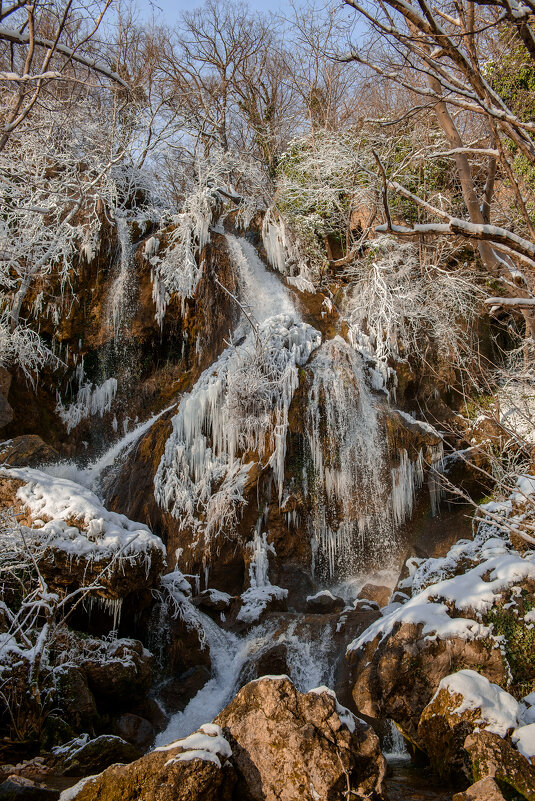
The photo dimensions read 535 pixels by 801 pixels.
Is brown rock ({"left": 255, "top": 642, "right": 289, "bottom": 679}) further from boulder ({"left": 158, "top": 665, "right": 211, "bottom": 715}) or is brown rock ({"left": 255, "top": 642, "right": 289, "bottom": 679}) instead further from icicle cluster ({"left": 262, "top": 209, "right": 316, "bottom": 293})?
icicle cluster ({"left": 262, "top": 209, "right": 316, "bottom": 293})

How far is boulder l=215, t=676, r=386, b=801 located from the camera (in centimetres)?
374

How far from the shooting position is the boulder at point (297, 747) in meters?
3.74

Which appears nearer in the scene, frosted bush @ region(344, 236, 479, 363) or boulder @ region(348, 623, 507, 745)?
boulder @ region(348, 623, 507, 745)

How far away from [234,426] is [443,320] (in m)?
5.04

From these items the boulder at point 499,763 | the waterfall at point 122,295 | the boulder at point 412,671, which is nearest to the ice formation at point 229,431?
the waterfall at point 122,295

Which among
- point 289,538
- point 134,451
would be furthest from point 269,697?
point 134,451

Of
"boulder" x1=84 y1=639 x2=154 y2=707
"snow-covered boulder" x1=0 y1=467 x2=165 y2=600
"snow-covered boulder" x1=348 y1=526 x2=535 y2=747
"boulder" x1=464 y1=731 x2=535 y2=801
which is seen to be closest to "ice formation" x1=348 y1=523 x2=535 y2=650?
"snow-covered boulder" x1=348 y1=526 x2=535 y2=747

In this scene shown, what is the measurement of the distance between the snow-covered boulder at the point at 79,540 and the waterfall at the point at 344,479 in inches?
131

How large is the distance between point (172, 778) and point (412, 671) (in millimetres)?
2562

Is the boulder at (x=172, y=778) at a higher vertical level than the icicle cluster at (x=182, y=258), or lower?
lower

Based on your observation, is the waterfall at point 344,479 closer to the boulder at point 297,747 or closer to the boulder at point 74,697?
the boulder at point 74,697

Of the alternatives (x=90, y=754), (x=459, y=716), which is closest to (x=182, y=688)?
(x=90, y=754)

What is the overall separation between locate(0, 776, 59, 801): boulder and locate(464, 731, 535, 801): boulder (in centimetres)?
303

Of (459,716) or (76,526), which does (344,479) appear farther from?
(459,716)
